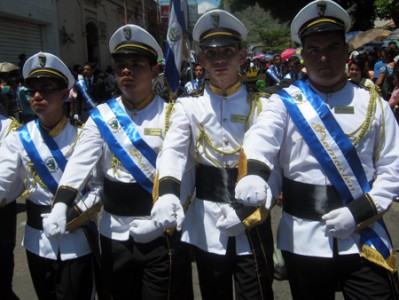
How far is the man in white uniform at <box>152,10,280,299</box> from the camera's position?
2.51 metres

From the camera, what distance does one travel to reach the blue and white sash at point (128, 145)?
277 cm

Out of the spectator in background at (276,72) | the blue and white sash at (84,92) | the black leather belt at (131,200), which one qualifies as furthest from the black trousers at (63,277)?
the spectator in background at (276,72)

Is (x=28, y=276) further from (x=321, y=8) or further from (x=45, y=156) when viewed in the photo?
(x=321, y=8)

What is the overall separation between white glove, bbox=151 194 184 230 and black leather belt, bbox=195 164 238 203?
476 mm

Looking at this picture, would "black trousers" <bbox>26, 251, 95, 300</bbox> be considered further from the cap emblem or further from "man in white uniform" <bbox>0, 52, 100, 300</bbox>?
the cap emblem

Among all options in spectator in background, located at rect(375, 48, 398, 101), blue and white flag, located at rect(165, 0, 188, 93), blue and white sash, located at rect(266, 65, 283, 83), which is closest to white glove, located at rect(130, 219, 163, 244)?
blue and white flag, located at rect(165, 0, 188, 93)

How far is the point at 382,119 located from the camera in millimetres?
2332

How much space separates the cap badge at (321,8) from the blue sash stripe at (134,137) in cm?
124

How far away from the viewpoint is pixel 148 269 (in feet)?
8.88

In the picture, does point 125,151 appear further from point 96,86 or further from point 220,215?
point 96,86

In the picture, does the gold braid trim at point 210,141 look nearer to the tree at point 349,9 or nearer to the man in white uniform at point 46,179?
the man in white uniform at point 46,179

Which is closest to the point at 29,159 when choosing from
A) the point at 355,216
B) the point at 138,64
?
the point at 138,64

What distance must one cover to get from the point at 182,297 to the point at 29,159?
128cm

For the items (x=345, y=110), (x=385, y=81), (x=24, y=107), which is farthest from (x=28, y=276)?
(x=385, y=81)
